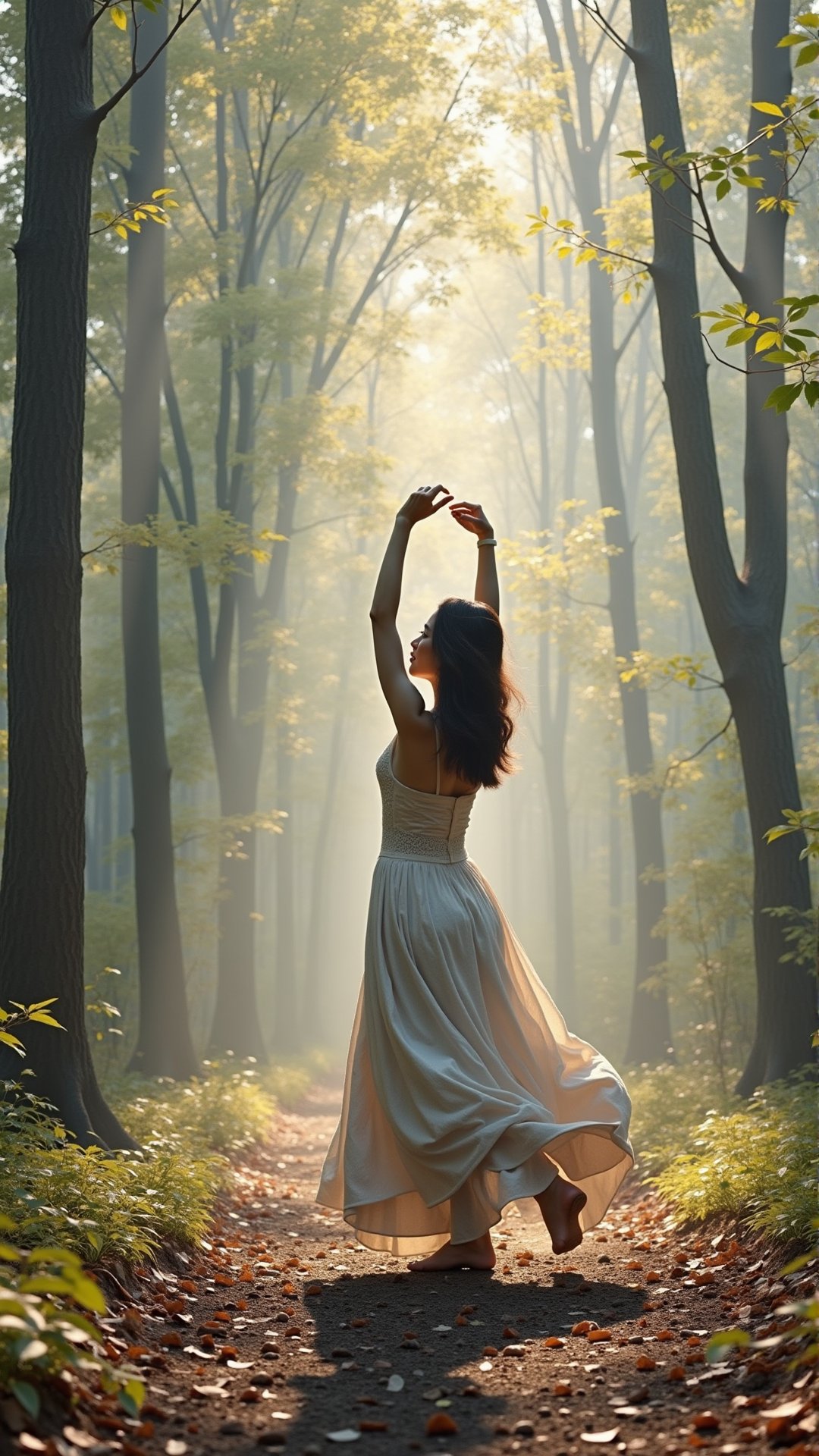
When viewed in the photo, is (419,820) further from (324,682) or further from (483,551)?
(324,682)

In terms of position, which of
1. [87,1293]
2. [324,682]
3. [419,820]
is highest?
[324,682]

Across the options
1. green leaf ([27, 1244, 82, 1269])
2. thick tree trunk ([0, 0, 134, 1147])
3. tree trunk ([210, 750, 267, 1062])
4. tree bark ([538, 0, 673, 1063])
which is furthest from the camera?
tree trunk ([210, 750, 267, 1062])

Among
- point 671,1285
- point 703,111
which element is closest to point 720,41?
point 703,111

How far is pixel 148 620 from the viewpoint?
10.5m

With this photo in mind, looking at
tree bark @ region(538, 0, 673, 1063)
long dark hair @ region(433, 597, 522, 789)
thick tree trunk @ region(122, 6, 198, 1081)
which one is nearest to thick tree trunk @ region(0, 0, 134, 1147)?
long dark hair @ region(433, 597, 522, 789)

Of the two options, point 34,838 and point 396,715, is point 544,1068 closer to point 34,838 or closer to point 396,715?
point 396,715

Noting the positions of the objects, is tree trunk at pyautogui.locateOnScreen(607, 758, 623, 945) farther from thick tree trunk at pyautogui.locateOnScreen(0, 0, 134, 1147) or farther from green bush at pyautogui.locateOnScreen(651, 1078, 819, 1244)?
thick tree trunk at pyautogui.locateOnScreen(0, 0, 134, 1147)

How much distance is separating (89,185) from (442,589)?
32.7m

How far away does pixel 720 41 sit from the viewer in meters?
19.6

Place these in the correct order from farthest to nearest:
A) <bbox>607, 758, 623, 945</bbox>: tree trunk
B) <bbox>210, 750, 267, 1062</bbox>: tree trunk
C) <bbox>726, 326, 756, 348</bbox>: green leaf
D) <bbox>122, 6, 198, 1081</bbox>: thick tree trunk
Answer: <bbox>607, 758, 623, 945</bbox>: tree trunk < <bbox>210, 750, 267, 1062</bbox>: tree trunk < <bbox>122, 6, 198, 1081</bbox>: thick tree trunk < <bbox>726, 326, 756, 348</bbox>: green leaf

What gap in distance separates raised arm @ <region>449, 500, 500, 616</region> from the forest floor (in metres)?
2.62

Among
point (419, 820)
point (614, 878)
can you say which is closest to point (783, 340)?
point (419, 820)

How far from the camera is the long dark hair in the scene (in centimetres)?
472

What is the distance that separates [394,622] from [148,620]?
20.3 ft
